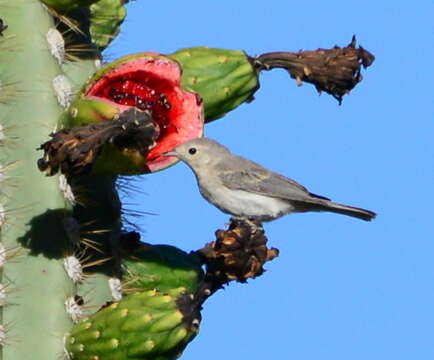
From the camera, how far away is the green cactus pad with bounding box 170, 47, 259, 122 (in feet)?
16.6

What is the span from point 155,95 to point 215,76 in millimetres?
226

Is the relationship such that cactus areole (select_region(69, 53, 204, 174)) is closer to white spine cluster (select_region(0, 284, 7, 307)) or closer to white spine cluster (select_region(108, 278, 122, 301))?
white spine cluster (select_region(108, 278, 122, 301))

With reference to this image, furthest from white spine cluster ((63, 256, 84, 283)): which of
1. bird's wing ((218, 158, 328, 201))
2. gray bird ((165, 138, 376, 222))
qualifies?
bird's wing ((218, 158, 328, 201))

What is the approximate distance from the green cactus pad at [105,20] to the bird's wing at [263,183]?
4.58 feet

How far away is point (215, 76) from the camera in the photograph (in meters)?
5.07

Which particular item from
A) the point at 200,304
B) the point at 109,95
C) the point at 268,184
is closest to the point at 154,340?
the point at 200,304

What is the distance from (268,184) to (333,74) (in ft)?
5.17

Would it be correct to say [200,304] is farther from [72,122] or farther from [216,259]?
[72,122]

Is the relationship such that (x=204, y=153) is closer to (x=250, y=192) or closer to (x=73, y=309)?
(x=250, y=192)

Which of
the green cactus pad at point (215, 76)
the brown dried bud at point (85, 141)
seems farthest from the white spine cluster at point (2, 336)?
the green cactus pad at point (215, 76)

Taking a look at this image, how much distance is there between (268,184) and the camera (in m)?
6.81

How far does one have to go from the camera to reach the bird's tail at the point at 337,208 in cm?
670

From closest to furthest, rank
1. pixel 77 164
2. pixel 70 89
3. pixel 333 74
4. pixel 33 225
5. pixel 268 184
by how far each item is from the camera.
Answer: pixel 77 164, pixel 33 225, pixel 70 89, pixel 333 74, pixel 268 184

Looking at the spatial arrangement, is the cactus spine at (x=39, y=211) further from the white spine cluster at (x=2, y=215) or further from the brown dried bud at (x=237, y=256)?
the brown dried bud at (x=237, y=256)
